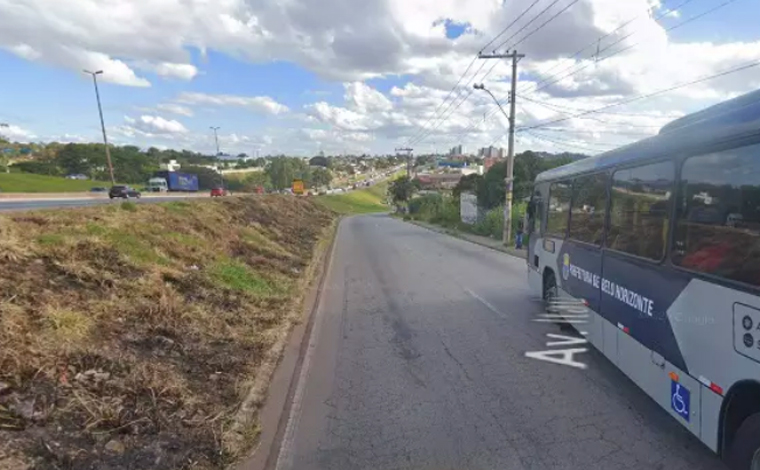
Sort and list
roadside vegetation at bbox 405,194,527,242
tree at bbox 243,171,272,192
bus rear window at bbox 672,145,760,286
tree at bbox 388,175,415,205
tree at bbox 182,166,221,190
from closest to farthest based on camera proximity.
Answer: bus rear window at bbox 672,145,760,286
roadside vegetation at bbox 405,194,527,242
tree at bbox 388,175,415,205
tree at bbox 182,166,221,190
tree at bbox 243,171,272,192

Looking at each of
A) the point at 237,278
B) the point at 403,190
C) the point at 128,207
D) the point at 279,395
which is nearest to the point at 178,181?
the point at 403,190

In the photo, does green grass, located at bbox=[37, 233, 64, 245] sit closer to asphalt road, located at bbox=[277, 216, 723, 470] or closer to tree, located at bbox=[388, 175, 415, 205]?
asphalt road, located at bbox=[277, 216, 723, 470]

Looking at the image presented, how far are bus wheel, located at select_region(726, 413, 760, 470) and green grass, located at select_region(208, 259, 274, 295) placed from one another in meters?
8.49

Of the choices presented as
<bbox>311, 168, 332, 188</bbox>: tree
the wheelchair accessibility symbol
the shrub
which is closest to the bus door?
the wheelchair accessibility symbol

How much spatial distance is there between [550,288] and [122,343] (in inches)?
284

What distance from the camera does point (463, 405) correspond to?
5.03 metres

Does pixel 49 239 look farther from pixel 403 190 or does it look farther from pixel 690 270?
pixel 403 190

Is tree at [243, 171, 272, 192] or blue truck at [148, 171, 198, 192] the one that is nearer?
blue truck at [148, 171, 198, 192]

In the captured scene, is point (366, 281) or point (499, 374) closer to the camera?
point (499, 374)

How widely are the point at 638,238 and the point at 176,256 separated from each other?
8.89m

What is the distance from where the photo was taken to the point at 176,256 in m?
9.91

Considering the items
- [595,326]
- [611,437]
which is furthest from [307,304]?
[611,437]

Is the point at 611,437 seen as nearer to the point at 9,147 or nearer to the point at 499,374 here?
the point at 499,374

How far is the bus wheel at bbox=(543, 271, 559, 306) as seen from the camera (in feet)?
27.2
